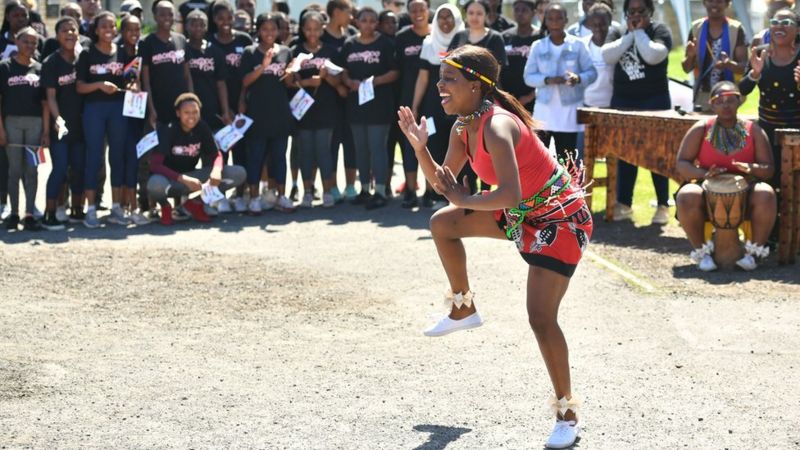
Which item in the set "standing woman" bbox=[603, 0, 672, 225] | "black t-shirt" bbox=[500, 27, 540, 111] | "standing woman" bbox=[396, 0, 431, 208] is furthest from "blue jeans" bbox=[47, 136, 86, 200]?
"standing woman" bbox=[603, 0, 672, 225]

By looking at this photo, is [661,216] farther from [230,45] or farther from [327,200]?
[230,45]

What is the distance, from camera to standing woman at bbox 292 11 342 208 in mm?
13680

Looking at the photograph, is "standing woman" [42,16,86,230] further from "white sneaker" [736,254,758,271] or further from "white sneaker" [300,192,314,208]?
"white sneaker" [736,254,758,271]

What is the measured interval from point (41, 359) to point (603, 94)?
7123 millimetres

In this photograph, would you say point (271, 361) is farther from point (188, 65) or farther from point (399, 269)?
point (188, 65)

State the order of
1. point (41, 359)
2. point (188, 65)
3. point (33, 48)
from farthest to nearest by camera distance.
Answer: point (188, 65)
point (33, 48)
point (41, 359)

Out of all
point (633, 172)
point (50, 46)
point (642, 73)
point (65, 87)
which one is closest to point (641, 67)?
point (642, 73)

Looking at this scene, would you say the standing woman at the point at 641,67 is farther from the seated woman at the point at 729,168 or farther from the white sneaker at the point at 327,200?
the white sneaker at the point at 327,200

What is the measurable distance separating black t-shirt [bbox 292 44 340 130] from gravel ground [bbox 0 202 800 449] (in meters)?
2.25

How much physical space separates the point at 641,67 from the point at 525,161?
6633 mm

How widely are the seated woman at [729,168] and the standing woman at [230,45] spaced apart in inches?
199

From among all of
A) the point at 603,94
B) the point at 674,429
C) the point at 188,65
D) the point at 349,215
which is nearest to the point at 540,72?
the point at 603,94

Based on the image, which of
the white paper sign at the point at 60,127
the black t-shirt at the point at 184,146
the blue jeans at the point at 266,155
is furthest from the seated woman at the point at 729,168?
the white paper sign at the point at 60,127

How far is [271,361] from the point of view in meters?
7.71
